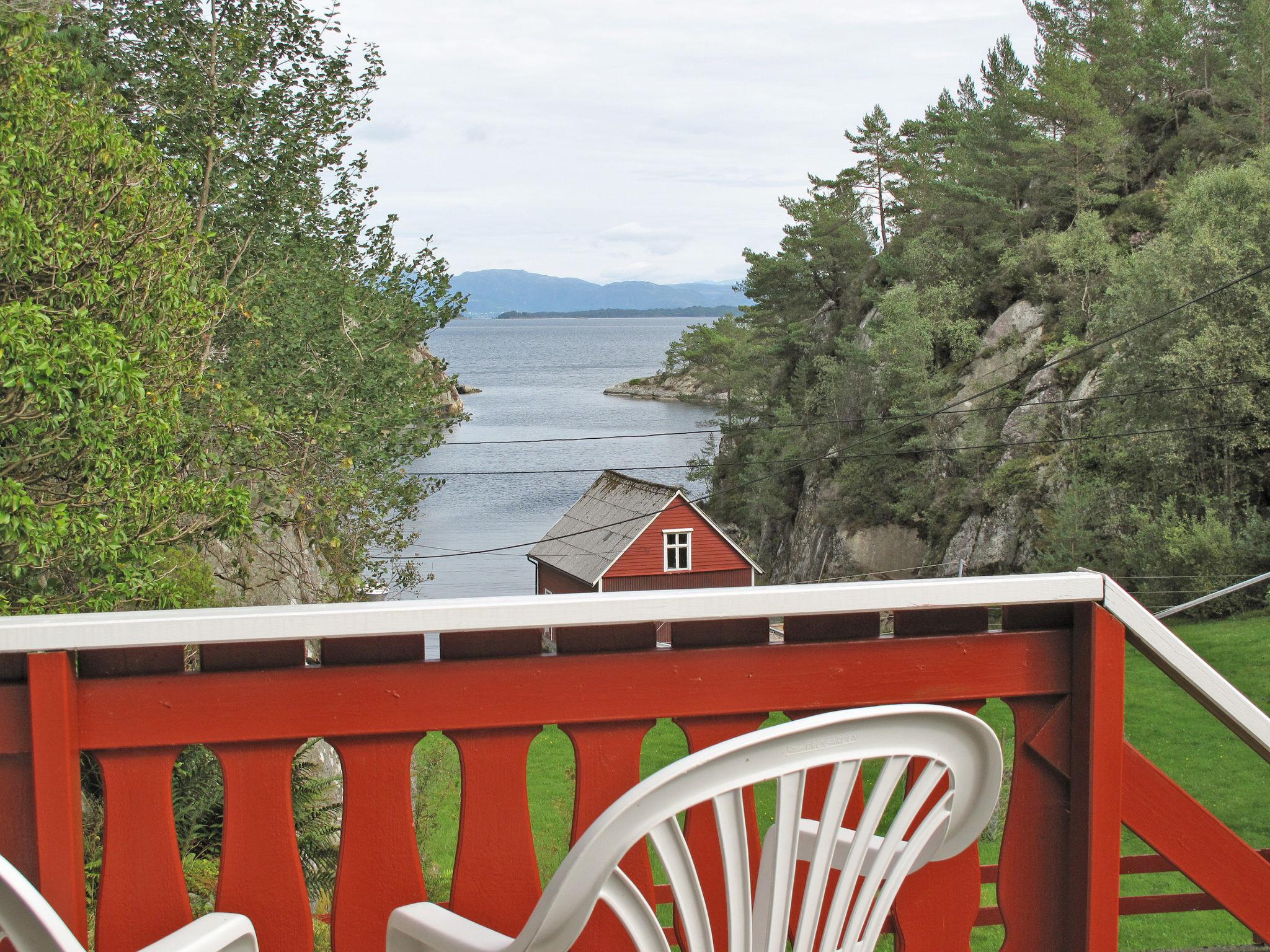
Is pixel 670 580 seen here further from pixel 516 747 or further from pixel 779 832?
pixel 779 832

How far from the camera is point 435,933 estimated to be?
39.6 inches

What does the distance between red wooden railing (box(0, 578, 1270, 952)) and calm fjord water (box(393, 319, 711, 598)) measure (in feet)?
3.68

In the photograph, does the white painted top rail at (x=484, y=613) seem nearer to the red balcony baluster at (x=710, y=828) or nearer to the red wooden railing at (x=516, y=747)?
the red wooden railing at (x=516, y=747)

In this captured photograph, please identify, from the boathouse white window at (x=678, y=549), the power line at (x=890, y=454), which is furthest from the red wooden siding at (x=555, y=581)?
the power line at (x=890, y=454)

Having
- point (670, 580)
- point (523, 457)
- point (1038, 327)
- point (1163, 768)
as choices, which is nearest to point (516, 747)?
point (1163, 768)

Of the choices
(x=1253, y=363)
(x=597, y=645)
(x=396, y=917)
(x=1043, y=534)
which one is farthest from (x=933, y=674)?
(x=1043, y=534)

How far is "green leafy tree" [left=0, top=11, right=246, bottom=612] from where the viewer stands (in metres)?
5.86

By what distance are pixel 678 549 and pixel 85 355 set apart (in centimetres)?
2251

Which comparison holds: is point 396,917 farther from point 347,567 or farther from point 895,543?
point 895,543

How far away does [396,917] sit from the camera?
3.49 ft

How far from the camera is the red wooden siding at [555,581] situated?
90.8 ft

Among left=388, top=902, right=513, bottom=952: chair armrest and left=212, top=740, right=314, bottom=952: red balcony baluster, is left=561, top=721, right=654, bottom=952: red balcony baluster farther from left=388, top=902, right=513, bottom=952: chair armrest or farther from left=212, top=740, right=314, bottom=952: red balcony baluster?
left=212, top=740, right=314, bottom=952: red balcony baluster

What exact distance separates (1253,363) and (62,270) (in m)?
20.7

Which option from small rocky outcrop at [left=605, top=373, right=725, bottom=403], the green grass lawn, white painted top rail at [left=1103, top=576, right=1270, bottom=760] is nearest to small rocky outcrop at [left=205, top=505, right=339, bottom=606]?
the green grass lawn
